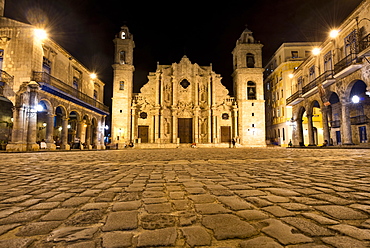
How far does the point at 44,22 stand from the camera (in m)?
16.4

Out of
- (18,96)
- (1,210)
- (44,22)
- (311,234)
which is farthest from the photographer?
(44,22)

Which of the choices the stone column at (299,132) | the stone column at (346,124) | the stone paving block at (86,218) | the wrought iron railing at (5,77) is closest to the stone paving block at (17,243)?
the stone paving block at (86,218)

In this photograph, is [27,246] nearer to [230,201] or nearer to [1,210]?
[1,210]

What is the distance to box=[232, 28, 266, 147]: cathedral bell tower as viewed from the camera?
107ft

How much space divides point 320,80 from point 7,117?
29.4 metres

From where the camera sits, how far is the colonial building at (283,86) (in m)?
31.1

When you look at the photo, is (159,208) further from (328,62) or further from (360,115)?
Answer: (360,115)

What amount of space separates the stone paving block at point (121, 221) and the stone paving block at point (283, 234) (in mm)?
930

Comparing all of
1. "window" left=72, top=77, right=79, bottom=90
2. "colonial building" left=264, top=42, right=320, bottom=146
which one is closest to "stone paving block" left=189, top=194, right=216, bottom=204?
"window" left=72, top=77, right=79, bottom=90

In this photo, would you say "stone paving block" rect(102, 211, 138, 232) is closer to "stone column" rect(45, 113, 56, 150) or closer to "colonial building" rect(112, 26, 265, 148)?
"stone column" rect(45, 113, 56, 150)

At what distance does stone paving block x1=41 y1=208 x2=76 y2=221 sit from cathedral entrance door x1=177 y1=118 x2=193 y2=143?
103ft

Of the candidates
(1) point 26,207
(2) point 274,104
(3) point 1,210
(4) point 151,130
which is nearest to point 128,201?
(1) point 26,207

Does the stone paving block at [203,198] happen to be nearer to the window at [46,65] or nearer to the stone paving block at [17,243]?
the stone paving block at [17,243]

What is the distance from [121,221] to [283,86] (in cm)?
3515
